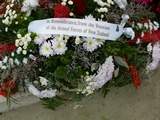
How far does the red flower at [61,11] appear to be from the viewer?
143cm

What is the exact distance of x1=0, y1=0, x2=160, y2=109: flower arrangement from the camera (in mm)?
1412

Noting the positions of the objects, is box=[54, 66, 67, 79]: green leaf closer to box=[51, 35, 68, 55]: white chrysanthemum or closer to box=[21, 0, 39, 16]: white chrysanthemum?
box=[51, 35, 68, 55]: white chrysanthemum

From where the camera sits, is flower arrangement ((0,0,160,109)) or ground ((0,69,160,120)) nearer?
flower arrangement ((0,0,160,109))

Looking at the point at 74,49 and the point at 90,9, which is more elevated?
the point at 90,9

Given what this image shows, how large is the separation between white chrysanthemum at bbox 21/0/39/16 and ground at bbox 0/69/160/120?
0.33 m

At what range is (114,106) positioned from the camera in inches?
61.2

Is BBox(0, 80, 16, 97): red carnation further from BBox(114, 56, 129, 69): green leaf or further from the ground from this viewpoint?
BBox(114, 56, 129, 69): green leaf

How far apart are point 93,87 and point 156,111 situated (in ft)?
0.95

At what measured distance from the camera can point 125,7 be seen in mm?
1492

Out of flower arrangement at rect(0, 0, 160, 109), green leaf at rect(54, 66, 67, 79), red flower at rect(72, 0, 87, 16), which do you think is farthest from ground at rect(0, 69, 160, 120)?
red flower at rect(72, 0, 87, 16)

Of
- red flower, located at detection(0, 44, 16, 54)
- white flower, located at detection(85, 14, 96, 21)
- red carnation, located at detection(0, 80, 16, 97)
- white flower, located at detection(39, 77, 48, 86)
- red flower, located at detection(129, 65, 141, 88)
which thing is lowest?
red carnation, located at detection(0, 80, 16, 97)

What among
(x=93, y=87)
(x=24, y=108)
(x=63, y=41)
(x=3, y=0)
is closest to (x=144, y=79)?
(x=93, y=87)

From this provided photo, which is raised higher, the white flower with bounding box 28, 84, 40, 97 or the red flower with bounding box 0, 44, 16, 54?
the red flower with bounding box 0, 44, 16, 54

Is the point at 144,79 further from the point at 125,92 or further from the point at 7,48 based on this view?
the point at 7,48
